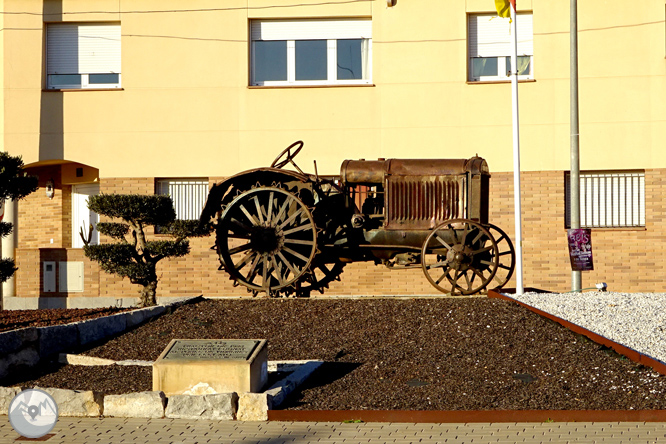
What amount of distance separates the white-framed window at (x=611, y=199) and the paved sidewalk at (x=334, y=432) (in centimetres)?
1237

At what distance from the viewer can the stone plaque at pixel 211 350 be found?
27.5 ft

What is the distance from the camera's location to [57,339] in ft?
33.7

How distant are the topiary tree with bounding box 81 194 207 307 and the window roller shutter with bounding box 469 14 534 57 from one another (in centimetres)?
868

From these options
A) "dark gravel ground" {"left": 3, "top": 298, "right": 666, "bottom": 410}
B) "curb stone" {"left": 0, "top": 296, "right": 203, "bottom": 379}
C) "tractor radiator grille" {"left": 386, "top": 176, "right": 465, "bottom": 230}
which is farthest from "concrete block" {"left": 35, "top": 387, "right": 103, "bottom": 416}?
"tractor radiator grille" {"left": 386, "top": 176, "right": 465, "bottom": 230}

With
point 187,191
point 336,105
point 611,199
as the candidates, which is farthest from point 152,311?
point 611,199

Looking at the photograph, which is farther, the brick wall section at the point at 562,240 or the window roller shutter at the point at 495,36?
the window roller shutter at the point at 495,36

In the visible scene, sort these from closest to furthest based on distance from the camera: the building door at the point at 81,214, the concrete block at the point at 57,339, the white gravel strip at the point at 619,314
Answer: the concrete block at the point at 57,339, the white gravel strip at the point at 619,314, the building door at the point at 81,214

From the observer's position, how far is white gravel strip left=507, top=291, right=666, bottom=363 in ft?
34.2

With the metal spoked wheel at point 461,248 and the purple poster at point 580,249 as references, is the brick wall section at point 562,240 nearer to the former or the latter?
the purple poster at point 580,249

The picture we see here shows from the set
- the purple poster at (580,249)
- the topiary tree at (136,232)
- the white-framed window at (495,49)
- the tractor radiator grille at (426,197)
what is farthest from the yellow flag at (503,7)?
the topiary tree at (136,232)

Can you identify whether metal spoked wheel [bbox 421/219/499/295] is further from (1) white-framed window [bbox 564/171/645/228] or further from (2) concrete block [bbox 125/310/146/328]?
(1) white-framed window [bbox 564/171/645/228]

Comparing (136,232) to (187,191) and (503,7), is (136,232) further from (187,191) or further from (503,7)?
(503,7)

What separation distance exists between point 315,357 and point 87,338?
2.81m

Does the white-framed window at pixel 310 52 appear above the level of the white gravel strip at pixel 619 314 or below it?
above
